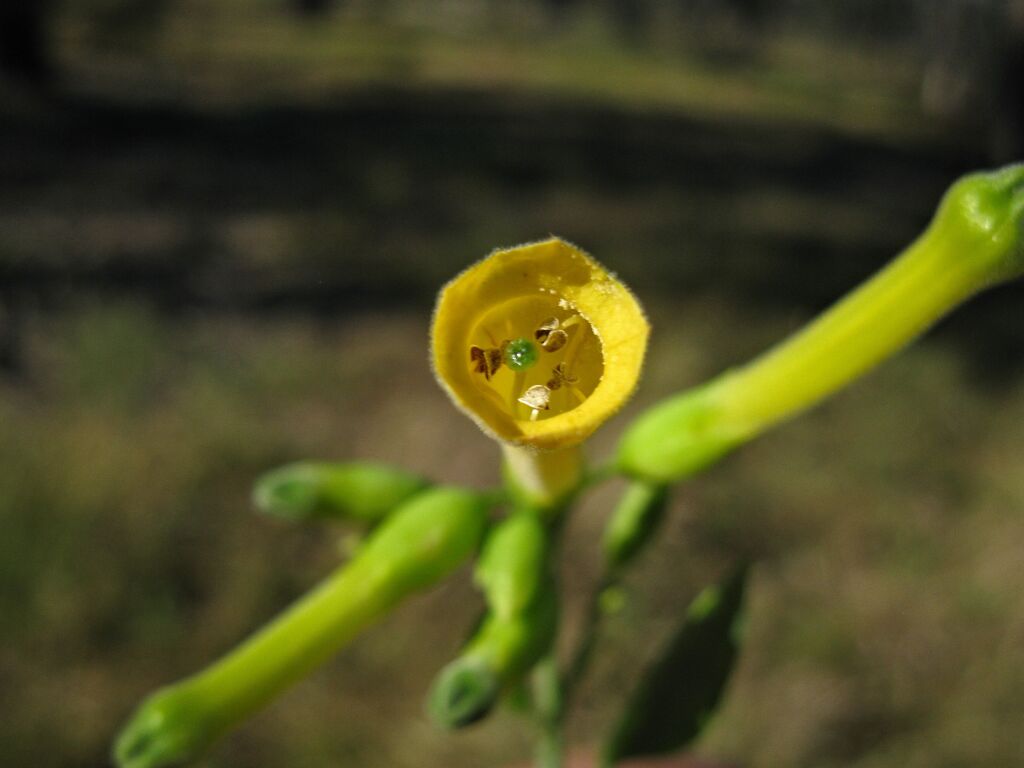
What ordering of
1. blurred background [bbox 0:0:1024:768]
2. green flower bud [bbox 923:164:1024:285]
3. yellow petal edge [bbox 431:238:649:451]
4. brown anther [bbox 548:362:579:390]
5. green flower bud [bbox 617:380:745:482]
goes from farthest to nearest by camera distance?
1. blurred background [bbox 0:0:1024:768]
2. green flower bud [bbox 617:380:745:482]
3. brown anther [bbox 548:362:579:390]
4. green flower bud [bbox 923:164:1024:285]
5. yellow petal edge [bbox 431:238:649:451]

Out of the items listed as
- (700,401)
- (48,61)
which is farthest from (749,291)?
(48,61)

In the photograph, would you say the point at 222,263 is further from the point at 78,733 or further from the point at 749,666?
the point at 749,666

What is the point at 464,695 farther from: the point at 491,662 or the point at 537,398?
the point at 537,398

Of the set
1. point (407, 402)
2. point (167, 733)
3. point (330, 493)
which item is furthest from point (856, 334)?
point (407, 402)

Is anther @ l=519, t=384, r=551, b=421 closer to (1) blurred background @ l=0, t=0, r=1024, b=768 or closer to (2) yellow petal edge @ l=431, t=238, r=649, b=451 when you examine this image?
(2) yellow petal edge @ l=431, t=238, r=649, b=451

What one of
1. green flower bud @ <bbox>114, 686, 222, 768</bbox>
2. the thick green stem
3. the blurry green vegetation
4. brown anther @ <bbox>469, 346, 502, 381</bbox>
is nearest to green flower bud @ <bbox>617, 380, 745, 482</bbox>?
the thick green stem

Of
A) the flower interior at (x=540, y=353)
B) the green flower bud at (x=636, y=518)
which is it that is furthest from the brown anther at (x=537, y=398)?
the green flower bud at (x=636, y=518)

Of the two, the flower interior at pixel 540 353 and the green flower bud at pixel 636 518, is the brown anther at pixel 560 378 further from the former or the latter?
the green flower bud at pixel 636 518
